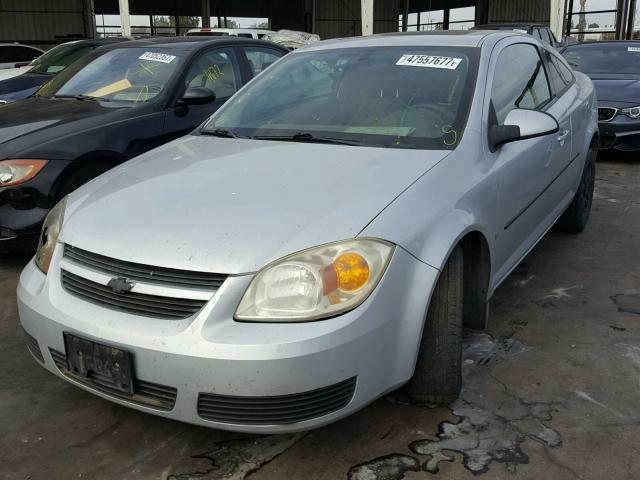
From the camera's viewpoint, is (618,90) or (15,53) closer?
(618,90)

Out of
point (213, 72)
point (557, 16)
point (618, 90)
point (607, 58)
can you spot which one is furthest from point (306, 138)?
point (557, 16)

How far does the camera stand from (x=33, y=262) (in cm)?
248

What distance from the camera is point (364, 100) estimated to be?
9.86 feet

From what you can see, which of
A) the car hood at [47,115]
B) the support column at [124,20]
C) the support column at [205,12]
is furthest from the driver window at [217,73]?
the support column at [205,12]

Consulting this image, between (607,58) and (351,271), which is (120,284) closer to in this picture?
(351,271)

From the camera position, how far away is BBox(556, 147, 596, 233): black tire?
14.8 feet

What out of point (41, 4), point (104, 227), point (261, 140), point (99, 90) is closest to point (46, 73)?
point (99, 90)

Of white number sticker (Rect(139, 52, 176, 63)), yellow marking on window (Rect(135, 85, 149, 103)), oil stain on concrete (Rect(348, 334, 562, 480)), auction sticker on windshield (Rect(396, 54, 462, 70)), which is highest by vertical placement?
auction sticker on windshield (Rect(396, 54, 462, 70))

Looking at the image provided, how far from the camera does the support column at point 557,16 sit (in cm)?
1842

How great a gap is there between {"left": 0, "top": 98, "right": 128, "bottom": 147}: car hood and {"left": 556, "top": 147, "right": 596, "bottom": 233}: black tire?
10.9 feet

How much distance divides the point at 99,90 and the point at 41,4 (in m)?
23.4

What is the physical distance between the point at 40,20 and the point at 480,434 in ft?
88.7

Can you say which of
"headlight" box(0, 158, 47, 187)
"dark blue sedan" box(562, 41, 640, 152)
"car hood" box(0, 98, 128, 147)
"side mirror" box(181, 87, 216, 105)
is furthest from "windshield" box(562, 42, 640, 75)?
"headlight" box(0, 158, 47, 187)

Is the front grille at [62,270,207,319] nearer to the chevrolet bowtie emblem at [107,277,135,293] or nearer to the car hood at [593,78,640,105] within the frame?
the chevrolet bowtie emblem at [107,277,135,293]
